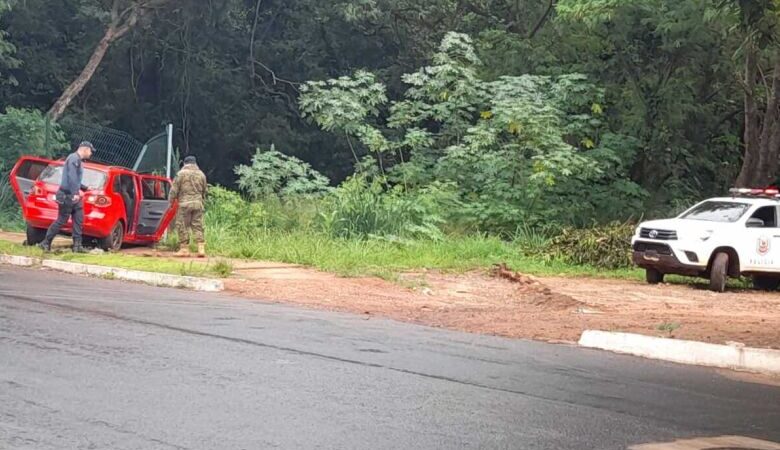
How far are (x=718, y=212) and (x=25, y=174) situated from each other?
42.4ft

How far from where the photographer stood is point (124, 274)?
14.7 m

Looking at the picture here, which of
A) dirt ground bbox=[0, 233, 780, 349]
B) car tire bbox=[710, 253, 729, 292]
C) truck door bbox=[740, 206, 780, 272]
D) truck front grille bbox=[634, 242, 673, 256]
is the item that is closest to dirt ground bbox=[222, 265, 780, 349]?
dirt ground bbox=[0, 233, 780, 349]

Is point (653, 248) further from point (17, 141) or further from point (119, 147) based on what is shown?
point (17, 141)

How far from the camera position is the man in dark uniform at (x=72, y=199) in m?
15.9

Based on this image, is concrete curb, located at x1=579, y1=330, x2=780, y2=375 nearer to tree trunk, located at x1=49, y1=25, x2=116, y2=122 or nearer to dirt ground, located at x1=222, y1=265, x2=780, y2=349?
dirt ground, located at x1=222, y1=265, x2=780, y2=349

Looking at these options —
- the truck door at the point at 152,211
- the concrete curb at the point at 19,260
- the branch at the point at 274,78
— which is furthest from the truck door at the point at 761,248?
the branch at the point at 274,78

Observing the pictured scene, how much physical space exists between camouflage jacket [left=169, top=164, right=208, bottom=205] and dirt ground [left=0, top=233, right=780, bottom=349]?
120cm

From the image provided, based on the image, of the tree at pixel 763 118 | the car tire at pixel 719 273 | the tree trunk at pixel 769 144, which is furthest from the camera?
the tree trunk at pixel 769 144

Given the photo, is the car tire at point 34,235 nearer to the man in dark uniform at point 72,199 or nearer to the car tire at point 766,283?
the man in dark uniform at point 72,199

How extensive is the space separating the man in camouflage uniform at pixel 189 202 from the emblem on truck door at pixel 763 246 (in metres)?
10.1

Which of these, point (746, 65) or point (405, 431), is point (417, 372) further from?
point (746, 65)

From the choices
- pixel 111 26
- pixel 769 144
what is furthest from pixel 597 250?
pixel 111 26

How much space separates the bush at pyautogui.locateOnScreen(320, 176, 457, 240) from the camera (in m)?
20.7

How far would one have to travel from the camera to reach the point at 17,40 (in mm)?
34062
